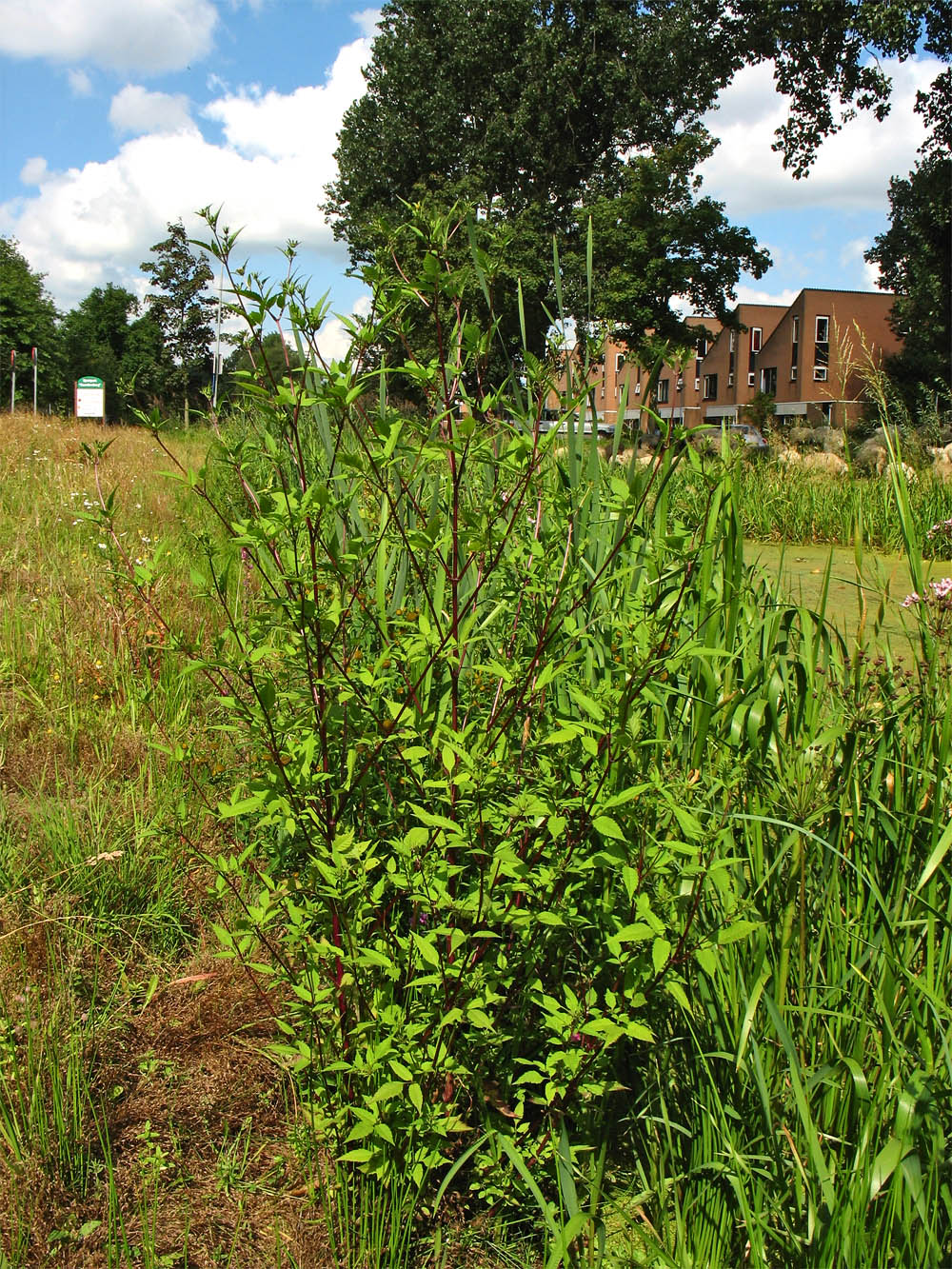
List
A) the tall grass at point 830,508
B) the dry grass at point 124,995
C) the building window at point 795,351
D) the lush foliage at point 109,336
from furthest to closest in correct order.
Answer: the lush foliage at point 109,336, the building window at point 795,351, the tall grass at point 830,508, the dry grass at point 124,995

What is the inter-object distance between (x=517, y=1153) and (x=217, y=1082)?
710mm

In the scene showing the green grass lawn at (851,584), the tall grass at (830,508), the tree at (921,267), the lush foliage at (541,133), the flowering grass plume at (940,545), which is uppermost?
the lush foliage at (541,133)

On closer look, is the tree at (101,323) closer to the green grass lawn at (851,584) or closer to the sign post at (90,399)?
the sign post at (90,399)

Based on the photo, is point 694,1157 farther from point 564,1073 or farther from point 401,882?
point 401,882

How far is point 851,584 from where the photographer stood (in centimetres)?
249

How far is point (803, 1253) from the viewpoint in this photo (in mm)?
1452

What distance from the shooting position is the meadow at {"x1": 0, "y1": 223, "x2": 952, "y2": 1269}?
4.72 ft

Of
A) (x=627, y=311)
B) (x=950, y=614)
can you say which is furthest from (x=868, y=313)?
(x=950, y=614)

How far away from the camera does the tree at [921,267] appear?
67.5 ft

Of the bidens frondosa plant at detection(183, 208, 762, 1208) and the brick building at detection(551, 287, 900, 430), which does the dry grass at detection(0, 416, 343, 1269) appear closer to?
the bidens frondosa plant at detection(183, 208, 762, 1208)

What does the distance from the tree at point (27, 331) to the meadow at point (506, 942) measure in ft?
162

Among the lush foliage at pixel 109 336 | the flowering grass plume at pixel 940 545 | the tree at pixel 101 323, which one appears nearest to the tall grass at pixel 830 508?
the flowering grass plume at pixel 940 545

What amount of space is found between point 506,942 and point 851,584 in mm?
1390

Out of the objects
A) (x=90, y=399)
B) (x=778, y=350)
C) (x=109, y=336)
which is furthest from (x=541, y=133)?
(x=109, y=336)
